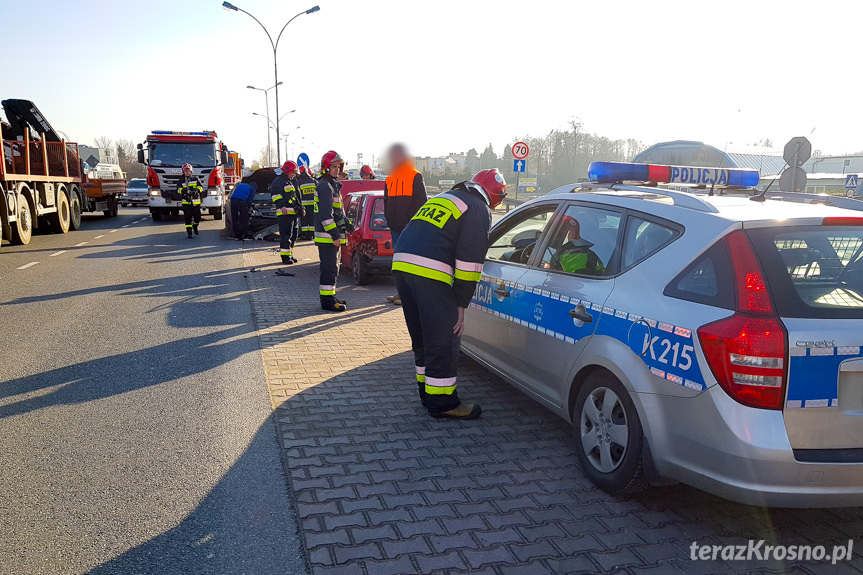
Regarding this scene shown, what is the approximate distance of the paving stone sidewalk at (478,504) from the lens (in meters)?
3.01

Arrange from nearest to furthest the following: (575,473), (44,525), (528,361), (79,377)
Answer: (44,525) → (575,473) → (528,361) → (79,377)

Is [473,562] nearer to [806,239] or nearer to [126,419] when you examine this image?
[806,239]

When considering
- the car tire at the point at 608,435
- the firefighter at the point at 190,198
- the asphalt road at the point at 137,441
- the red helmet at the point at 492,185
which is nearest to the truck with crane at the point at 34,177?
the firefighter at the point at 190,198

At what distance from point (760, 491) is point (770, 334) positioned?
2.31 feet

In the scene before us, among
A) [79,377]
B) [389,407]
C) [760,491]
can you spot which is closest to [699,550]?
[760,491]

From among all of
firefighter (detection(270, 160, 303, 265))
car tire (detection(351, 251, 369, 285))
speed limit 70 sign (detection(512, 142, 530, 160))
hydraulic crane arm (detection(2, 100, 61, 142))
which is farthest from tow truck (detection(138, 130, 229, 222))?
car tire (detection(351, 251, 369, 285))

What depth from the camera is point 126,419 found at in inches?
185

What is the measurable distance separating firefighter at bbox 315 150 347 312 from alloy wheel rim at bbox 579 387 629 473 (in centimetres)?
528

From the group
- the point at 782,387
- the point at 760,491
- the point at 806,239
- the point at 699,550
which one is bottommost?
the point at 699,550

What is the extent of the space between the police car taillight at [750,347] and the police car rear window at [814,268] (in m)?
0.07

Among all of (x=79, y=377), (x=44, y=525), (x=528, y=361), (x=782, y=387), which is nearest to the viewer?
(x=782, y=387)

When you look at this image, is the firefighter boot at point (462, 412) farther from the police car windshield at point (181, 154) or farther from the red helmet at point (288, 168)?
the police car windshield at point (181, 154)

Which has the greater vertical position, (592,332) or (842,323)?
(842,323)

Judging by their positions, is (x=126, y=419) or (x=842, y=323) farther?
(x=126, y=419)
